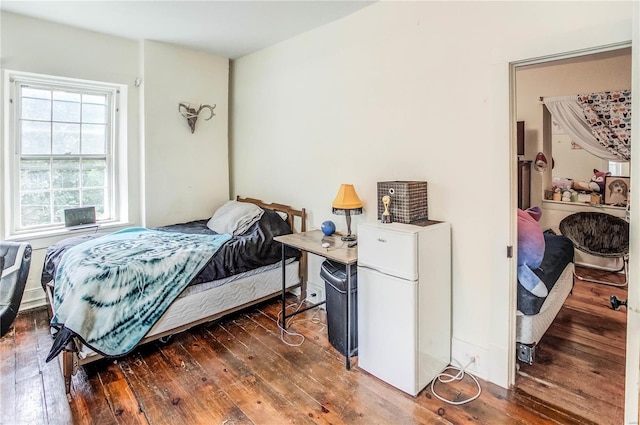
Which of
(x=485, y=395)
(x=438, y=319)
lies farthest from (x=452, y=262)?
(x=485, y=395)

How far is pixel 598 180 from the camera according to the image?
4.27m

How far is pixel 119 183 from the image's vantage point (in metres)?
3.85

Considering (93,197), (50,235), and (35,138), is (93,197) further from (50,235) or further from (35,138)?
(35,138)

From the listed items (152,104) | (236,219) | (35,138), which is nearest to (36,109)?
(35,138)

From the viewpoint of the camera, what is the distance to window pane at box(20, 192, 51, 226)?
336 cm

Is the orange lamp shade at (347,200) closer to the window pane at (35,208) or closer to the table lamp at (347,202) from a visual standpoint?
the table lamp at (347,202)

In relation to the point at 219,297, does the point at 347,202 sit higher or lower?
higher

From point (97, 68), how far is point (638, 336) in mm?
4374

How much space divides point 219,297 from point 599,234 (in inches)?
169

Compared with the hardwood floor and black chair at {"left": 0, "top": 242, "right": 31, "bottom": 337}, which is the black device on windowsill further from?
black chair at {"left": 0, "top": 242, "right": 31, "bottom": 337}

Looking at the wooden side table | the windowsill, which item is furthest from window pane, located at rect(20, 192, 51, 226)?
the wooden side table

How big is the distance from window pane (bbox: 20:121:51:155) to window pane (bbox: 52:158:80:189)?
0.15 metres

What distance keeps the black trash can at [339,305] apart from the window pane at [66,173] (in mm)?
2808

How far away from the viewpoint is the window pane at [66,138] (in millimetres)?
3477
